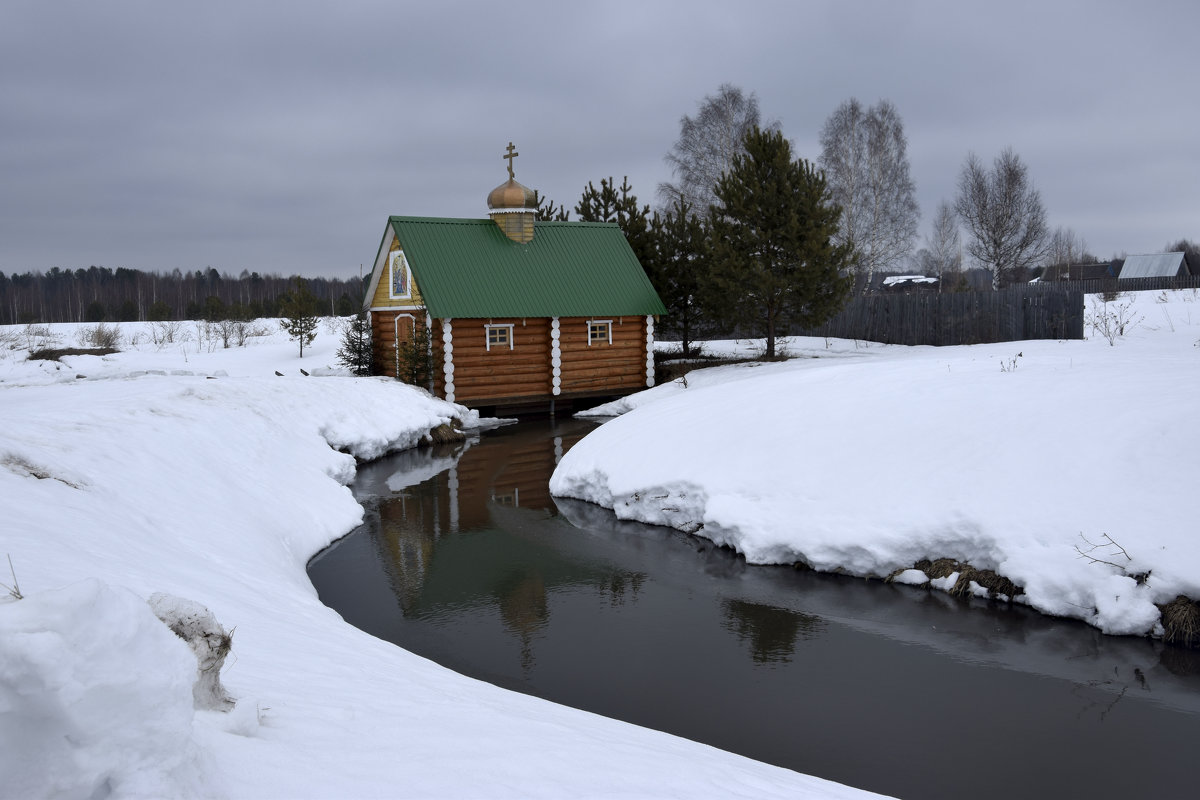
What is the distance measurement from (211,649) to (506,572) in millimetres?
5795

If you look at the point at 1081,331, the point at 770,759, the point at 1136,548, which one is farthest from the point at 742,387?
the point at 1081,331

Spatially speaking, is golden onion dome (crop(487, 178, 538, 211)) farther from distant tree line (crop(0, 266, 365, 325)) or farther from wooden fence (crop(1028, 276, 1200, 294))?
distant tree line (crop(0, 266, 365, 325))

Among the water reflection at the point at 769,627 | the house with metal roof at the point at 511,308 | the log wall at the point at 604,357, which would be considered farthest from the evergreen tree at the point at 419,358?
the water reflection at the point at 769,627

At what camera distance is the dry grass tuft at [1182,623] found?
6723mm

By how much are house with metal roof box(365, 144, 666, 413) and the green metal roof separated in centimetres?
3

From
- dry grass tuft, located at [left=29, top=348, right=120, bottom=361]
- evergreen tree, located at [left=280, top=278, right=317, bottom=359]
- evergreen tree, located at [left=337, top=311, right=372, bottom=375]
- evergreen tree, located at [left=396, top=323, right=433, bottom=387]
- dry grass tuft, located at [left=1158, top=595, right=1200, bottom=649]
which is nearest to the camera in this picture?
dry grass tuft, located at [left=1158, top=595, right=1200, bottom=649]

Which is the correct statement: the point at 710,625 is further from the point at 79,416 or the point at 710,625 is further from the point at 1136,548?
the point at 79,416

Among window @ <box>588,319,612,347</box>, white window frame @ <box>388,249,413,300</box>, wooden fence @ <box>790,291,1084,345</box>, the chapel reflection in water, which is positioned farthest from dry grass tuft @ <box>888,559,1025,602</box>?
wooden fence @ <box>790,291,1084,345</box>

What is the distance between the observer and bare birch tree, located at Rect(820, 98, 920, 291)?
35.0 metres

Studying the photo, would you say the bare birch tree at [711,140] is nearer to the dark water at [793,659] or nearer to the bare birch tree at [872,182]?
the bare birch tree at [872,182]

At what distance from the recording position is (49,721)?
2.44 metres

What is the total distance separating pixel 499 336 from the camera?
2200cm

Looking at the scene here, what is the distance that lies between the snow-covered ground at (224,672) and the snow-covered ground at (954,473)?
13.5ft

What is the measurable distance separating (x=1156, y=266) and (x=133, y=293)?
250ft
